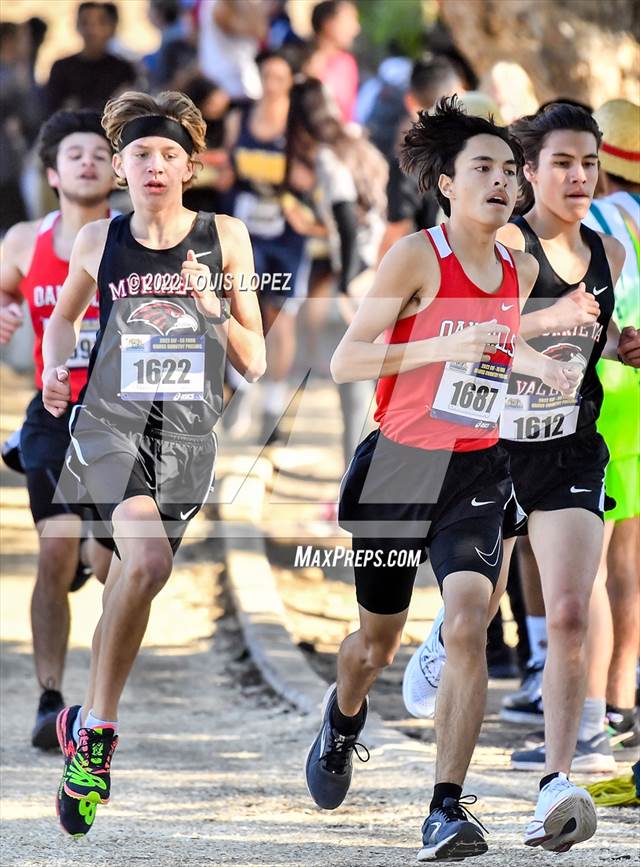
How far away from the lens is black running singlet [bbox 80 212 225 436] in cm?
534

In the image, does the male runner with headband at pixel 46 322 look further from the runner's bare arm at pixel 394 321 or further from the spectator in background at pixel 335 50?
the spectator in background at pixel 335 50

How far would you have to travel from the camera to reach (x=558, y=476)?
5.51 metres

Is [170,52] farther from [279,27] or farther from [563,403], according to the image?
[563,403]

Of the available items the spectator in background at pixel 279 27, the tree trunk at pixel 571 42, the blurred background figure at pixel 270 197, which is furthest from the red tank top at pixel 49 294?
the spectator in background at pixel 279 27

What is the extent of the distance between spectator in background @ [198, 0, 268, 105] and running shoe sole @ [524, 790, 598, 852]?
986cm

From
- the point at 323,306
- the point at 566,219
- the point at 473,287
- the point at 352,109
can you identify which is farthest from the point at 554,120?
the point at 352,109

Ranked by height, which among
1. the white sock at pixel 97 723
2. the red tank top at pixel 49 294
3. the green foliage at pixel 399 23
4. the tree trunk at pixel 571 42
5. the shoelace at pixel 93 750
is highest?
the green foliage at pixel 399 23

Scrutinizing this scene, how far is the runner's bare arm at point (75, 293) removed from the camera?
552cm

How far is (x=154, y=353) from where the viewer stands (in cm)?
538

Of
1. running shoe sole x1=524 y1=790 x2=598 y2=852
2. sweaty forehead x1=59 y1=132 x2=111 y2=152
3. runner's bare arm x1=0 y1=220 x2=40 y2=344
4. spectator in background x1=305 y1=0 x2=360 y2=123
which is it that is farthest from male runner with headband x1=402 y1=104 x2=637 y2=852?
spectator in background x1=305 y1=0 x2=360 y2=123

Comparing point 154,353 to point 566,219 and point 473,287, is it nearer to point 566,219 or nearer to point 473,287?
point 473,287

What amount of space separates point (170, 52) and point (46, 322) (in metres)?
9.63

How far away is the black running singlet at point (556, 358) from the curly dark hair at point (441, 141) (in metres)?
0.41

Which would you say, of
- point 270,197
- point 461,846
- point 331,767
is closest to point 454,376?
point 461,846
